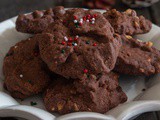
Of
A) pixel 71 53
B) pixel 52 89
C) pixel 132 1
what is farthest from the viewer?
pixel 132 1

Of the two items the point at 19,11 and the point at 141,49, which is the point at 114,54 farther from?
the point at 19,11

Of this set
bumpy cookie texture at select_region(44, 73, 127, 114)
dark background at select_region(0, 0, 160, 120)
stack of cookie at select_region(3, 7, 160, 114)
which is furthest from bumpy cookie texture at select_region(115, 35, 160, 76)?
dark background at select_region(0, 0, 160, 120)

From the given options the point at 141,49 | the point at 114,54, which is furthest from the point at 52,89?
the point at 141,49

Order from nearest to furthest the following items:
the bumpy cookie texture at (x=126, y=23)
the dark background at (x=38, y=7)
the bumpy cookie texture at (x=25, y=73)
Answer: the bumpy cookie texture at (x=25, y=73)
the bumpy cookie texture at (x=126, y=23)
the dark background at (x=38, y=7)

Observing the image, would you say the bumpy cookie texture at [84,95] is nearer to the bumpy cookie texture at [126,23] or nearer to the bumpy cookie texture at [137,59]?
the bumpy cookie texture at [137,59]

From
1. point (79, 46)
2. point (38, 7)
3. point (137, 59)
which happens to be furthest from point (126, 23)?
point (38, 7)

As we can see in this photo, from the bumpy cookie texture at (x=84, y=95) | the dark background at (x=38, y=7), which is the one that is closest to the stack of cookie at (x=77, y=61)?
the bumpy cookie texture at (x=84, y=95)

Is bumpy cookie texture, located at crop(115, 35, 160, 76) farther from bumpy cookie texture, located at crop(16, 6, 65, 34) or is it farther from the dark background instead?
the dark background
